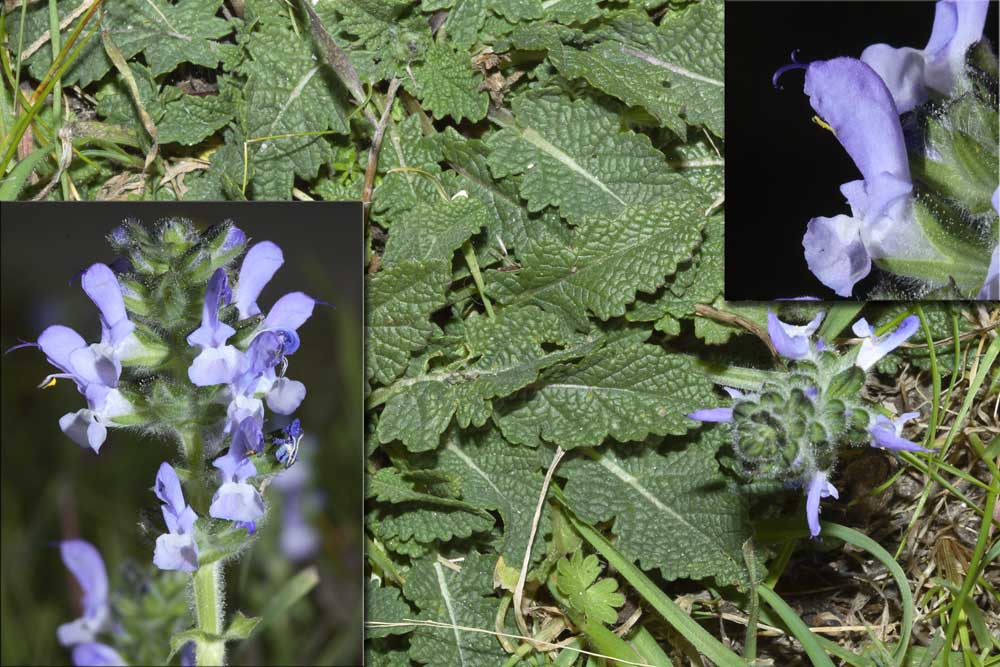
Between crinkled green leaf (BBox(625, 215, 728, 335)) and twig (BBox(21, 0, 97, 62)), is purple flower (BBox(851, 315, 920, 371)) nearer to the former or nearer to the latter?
crinkled green leaf (BBox(625, 215, 728, 335))

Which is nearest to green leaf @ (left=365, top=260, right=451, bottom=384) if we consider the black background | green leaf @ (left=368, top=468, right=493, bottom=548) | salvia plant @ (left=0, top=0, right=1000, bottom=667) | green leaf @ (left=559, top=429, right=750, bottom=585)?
salvia plant @ (left=0, top=0, right=1000, bottom=667)

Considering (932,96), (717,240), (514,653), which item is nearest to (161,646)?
(514,653)

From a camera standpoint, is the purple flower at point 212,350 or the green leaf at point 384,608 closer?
the purple flower at point 212,350

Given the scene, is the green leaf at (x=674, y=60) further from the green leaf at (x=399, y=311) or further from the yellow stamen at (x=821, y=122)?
the green leaf at (x=399, y=311)

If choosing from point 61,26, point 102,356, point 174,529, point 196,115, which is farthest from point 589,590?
point 61,26

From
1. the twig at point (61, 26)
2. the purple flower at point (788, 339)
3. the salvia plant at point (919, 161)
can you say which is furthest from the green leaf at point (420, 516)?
the twig at point (61, 26)

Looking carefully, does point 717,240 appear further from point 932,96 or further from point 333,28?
point 333,28

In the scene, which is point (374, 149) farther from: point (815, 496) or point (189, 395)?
point (815, 496)
